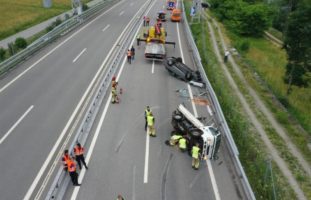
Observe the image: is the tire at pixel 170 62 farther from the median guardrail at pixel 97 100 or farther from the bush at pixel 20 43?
the bush at pixel 20 43

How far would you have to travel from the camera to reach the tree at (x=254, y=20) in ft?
184

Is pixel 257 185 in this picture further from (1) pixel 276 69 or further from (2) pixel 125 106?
(1) pixel 276 69

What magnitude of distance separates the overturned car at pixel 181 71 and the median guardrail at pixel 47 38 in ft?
43.5

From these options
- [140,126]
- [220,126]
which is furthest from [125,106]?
[220,126]

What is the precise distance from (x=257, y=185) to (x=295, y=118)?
11848 millimetres

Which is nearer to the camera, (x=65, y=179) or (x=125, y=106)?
(x=65, y=179)

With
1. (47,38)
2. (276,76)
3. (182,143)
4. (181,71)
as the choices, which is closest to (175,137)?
(182,143)

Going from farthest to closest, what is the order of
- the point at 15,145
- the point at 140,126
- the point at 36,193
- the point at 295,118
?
the point at 295,118
the point at 140,126
the point at 15,145
the point at 36,193

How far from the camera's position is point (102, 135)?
18312 mm

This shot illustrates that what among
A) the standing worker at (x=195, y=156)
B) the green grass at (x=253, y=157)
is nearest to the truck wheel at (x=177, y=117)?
the standing worker at (x=195, y=156)

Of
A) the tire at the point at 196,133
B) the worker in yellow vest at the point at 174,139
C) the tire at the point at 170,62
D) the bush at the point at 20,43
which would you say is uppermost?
the bush at the point at 20,43

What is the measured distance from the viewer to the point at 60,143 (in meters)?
17.5

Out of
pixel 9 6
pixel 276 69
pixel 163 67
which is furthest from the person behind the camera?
pixel 9 6

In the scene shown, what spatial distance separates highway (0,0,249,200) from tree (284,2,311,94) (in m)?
11.1
